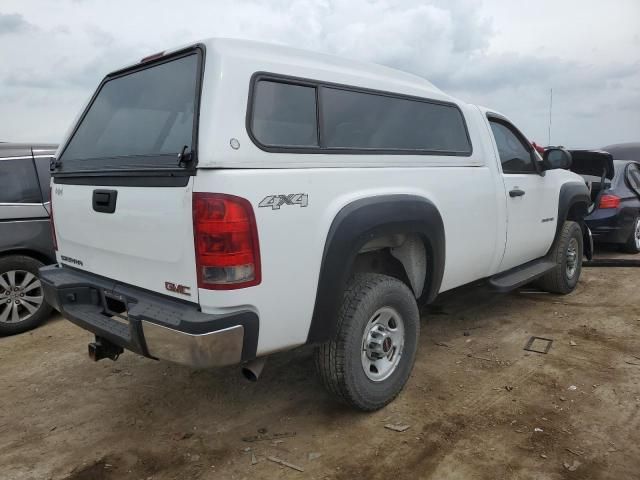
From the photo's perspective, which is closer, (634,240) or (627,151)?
(634,240)

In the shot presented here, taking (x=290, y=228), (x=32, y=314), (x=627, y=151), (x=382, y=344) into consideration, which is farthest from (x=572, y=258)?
(x=627, y=151)

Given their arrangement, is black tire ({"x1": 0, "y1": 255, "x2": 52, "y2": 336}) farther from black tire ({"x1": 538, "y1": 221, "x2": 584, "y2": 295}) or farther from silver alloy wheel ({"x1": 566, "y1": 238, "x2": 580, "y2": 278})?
silver alloy wheel ({"x1": 566, "y1": 238, "x2": 580, "y2": 278})

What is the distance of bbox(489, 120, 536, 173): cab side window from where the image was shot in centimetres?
413

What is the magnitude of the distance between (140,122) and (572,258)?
4604mm

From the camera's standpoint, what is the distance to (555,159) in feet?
14.8

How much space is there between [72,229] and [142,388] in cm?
122

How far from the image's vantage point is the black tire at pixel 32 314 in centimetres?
447

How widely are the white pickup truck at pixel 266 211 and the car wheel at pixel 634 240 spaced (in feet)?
15.0

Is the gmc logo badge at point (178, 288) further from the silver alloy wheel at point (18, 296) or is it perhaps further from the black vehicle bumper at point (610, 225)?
the black vehicle bumper at point (610, 225)

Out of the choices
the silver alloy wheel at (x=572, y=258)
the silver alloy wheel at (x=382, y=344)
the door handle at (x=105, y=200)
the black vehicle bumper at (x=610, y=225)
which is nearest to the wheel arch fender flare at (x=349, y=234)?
the silver alloy wheel at (x=382, y=344)

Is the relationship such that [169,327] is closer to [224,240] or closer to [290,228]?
[224,240]

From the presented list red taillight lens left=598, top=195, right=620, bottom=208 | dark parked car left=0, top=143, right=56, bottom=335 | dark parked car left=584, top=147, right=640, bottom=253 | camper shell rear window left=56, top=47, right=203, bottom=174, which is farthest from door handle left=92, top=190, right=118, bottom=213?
red taillight lens left=598, top=195, right=620, bottom=208

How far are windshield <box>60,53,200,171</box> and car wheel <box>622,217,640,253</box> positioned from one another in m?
6.90

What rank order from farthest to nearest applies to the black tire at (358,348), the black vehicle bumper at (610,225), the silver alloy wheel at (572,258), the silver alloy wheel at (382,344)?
the black vehicle bumper at (610,225) → the silver alloy wheel at (572,258) → the silver alloy wheel at (382,344) → the black tire at (358,348)
